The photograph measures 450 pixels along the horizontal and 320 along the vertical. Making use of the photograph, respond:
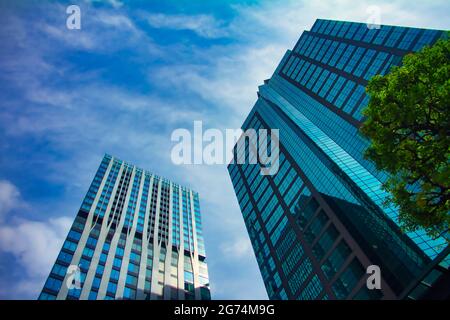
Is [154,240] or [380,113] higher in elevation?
[154,240]

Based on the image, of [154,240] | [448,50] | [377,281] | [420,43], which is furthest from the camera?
[154,240]

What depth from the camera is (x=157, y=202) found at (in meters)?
92.2

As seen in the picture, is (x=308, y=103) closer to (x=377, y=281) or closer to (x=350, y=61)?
(x=350, y=61)

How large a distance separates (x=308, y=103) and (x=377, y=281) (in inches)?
2300

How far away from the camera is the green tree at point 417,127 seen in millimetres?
15398

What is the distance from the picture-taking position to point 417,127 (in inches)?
649

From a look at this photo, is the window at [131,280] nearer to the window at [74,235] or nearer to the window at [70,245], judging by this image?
the window at [70,245]

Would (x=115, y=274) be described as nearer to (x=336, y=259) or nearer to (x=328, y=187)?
(x=336, y=259)

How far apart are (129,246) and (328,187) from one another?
1663 inches

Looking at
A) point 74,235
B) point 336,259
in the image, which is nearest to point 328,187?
point 336,259

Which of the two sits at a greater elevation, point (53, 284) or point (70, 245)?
point (70, 245)

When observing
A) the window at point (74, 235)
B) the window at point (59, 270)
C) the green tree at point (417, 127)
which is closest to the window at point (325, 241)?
the green tree at point (417, 127)

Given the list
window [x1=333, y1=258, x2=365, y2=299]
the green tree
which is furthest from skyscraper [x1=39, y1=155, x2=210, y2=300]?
the green tree
